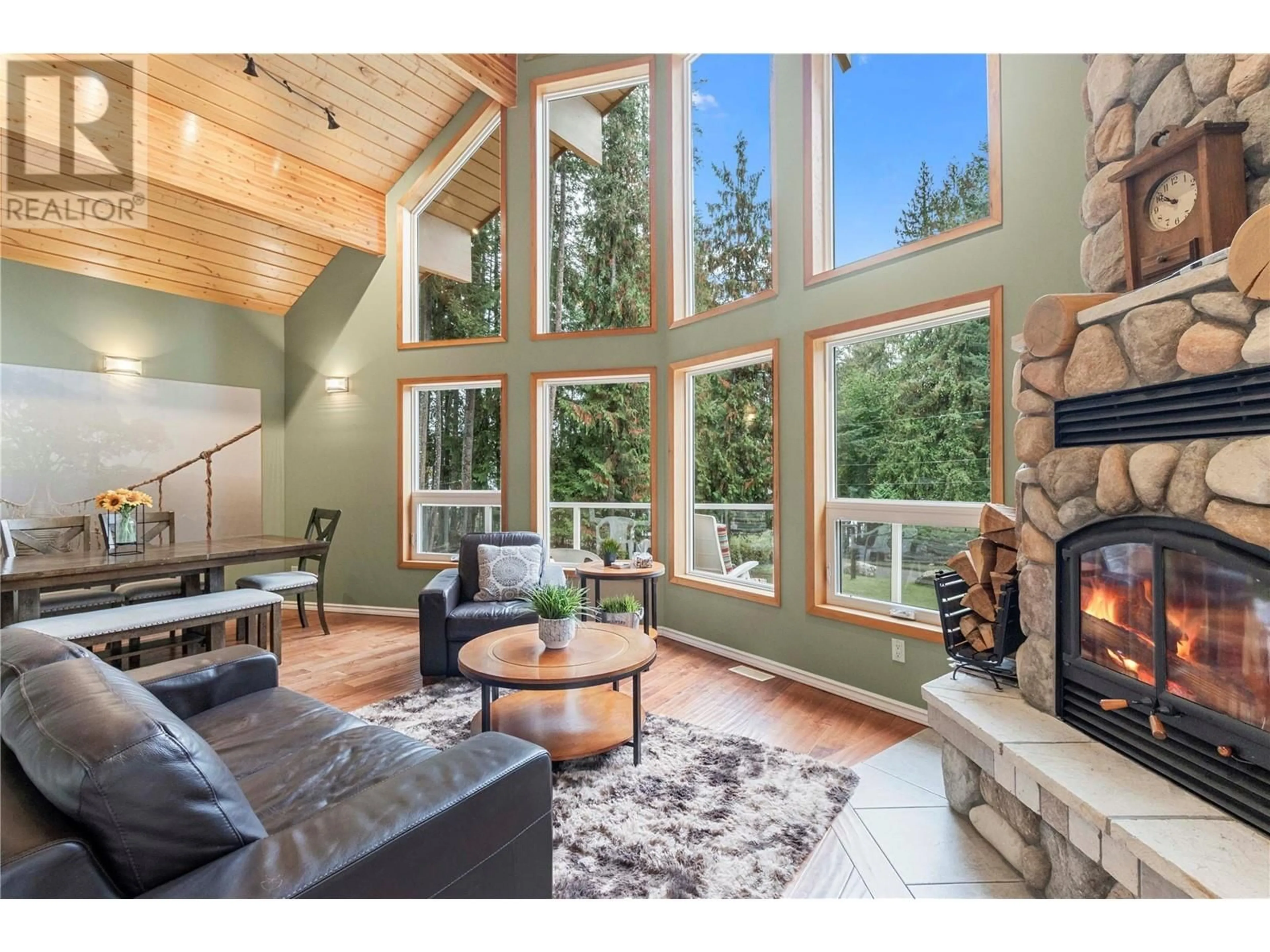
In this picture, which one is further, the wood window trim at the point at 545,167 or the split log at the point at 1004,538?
the wood window trim at the point at 545,167

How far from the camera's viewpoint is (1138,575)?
1630 millimetres

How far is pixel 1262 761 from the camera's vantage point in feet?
4.22

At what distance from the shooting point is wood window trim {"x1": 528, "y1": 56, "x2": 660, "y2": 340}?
4.48 m

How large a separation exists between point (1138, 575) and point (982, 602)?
0.61m

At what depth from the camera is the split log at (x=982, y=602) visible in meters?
2.17

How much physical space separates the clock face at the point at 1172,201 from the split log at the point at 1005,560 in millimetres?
1132

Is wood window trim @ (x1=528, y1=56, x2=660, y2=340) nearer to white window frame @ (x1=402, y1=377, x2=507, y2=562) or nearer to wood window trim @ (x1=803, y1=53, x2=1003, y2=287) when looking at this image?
white window frame @ (x1=402, y1=377, x2=507, y2=562)

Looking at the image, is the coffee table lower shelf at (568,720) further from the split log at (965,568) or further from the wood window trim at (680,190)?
the wood window trim at (680,190)

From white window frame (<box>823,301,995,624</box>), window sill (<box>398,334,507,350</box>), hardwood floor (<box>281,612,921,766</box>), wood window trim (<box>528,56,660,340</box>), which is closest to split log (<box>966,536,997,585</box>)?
white window frame (<box>823,301,995,624</box>)

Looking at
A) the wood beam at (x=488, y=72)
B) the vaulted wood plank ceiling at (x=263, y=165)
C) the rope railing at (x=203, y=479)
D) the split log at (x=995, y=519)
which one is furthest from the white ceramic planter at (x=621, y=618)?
the wood beam at (x=488, y=72)

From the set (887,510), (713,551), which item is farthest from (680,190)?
(887,510)

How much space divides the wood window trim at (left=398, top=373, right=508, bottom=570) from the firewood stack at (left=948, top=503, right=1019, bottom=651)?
11.9 feet

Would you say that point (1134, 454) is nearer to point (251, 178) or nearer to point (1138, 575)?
point (1138, 575)
